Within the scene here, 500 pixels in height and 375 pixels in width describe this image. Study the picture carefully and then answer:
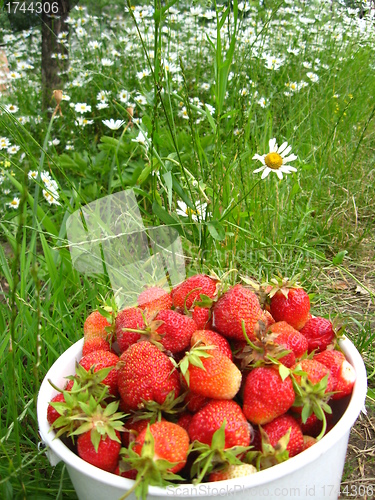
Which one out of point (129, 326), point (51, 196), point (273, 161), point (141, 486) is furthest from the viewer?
point (51, 196)

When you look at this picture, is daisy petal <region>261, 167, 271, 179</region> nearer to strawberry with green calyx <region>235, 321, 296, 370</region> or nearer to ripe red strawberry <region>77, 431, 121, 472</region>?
strawberry with green calyx <region>235, 321, 296, 370</region>

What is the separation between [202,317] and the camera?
814 mm

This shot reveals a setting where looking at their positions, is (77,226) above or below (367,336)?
above

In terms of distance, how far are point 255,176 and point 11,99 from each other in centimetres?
165

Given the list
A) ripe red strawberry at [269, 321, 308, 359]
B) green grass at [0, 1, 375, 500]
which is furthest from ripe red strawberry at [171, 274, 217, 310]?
green grass at [0, 1, 375, 500]

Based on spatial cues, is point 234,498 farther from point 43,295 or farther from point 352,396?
point 43,295

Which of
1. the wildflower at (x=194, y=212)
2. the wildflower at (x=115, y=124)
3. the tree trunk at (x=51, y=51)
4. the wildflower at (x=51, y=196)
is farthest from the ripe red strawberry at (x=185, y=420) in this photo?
the tree trunk at (x=51, y=51)

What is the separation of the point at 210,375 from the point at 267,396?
0.26 ft

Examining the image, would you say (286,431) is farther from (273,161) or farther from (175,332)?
(273,161)

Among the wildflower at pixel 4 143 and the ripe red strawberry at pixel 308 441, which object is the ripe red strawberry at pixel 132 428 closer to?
the ripe red strawberry at pixel 308 441

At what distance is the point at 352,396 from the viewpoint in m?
0.73

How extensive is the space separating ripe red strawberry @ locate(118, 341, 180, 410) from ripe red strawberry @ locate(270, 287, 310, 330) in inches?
8.7

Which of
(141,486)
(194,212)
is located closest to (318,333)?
(141,486)

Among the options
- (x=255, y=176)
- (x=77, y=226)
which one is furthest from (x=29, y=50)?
(x=77, y=226)
